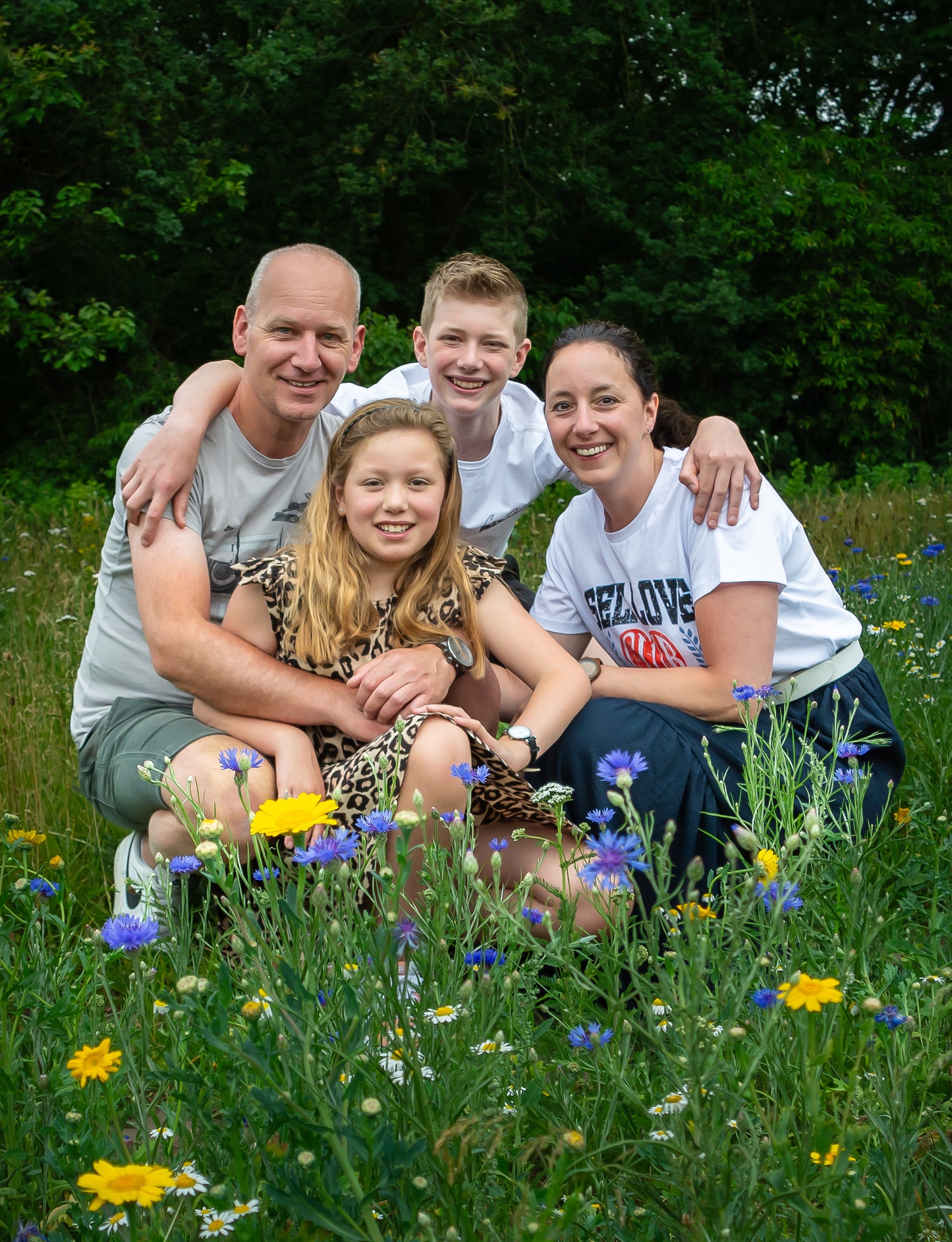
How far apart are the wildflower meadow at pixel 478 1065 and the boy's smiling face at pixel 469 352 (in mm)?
1634

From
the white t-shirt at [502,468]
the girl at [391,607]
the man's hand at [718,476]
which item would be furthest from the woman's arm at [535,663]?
the white t-shirt at [502,468]

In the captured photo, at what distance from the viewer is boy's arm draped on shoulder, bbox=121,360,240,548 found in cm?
285

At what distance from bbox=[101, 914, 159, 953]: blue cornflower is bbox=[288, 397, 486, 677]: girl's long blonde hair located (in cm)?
121

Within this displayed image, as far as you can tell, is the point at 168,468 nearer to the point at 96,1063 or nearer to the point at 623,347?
the point at 623,347

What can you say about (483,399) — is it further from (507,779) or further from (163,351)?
(163,351)

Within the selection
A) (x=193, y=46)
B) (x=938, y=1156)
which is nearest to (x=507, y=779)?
(x=938, y=1156)

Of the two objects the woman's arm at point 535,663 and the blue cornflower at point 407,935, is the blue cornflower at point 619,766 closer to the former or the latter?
the blue cornflower at point 407,935

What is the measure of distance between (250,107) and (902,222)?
7.06m

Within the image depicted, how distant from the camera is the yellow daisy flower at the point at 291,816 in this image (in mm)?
1366

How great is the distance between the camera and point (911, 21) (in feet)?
45.8

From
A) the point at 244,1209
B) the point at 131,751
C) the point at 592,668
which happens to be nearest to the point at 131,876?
the point at 131,751

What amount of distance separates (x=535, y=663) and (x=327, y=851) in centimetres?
149

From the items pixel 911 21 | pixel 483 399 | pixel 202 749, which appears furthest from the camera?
pixel 911 21

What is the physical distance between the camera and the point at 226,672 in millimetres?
2637
